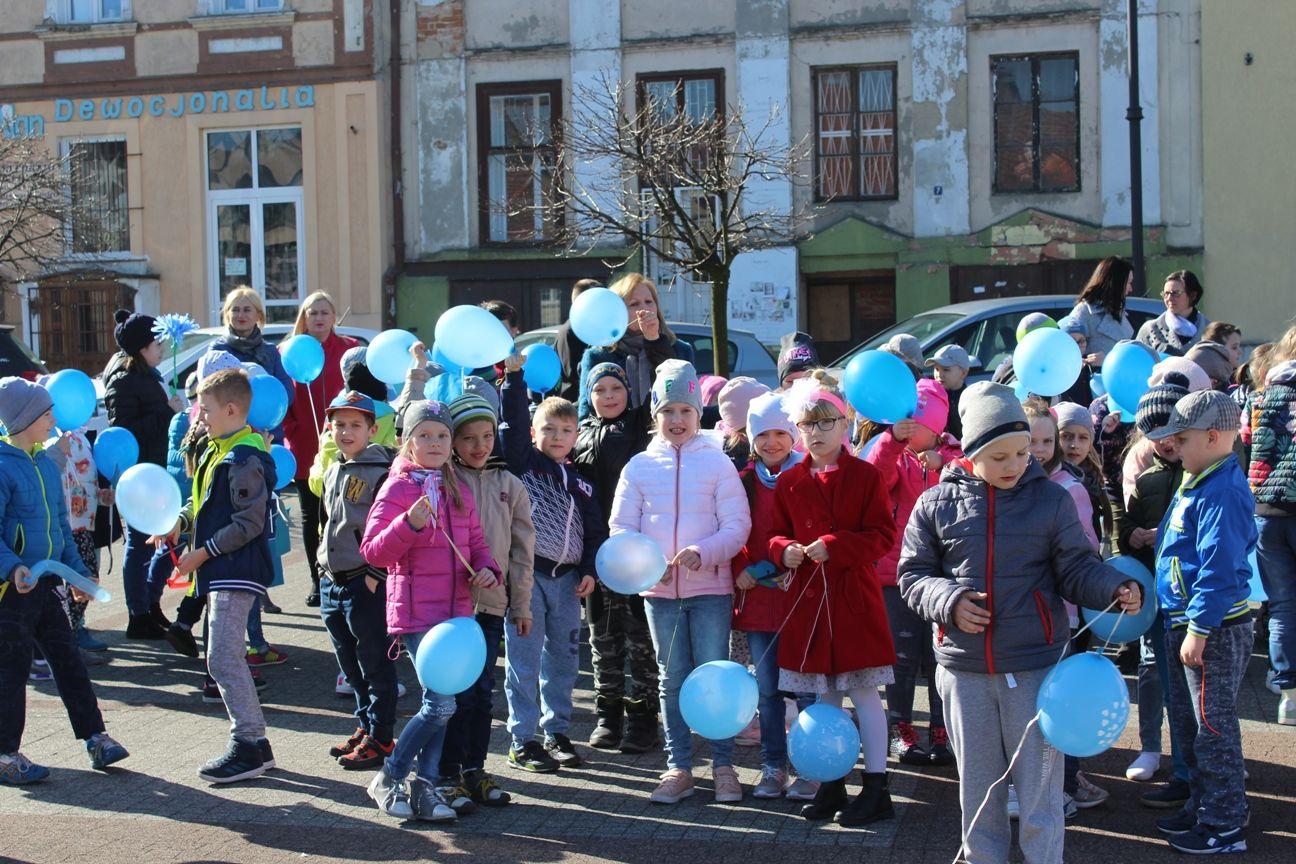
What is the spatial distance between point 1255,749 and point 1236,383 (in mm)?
3010

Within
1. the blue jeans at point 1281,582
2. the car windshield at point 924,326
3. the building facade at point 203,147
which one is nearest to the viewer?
the blue jeans at point 1281,582

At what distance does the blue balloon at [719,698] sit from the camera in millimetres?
5523

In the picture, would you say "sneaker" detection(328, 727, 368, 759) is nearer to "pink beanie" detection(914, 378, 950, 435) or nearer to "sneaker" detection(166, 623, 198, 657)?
"sneaker" detection(166, 623, 198, 657)

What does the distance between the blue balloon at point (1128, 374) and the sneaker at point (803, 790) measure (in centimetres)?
282

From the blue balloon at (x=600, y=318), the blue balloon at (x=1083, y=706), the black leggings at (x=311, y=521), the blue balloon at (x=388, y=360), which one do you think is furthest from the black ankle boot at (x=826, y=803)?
the black leggings at (x=311, y=521)

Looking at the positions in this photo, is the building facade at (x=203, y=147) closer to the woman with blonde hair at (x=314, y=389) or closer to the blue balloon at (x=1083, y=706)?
the woman with blonde hair at (x=314, y=389)

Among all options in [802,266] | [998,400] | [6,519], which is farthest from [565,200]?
[998,400]

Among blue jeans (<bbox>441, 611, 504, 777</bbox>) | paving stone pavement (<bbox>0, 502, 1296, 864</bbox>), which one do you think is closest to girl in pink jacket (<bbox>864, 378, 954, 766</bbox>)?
paving stone pavement (<bbox>0, 502, 1296, 864</bbox>)

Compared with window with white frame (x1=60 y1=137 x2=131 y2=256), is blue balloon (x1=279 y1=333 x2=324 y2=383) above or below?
below

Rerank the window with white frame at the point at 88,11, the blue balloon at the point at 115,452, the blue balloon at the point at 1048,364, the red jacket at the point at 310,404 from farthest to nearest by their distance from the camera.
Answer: the window with white frame at the point at 88,11 < the red jacket at the point at 310,404 < the blue balloon at the point at 115,452 < the blue balloon at the point at 1048,364

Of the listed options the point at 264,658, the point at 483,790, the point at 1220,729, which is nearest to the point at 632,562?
the point at 483,790

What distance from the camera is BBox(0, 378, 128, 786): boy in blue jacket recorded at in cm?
630

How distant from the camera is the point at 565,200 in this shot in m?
22.1

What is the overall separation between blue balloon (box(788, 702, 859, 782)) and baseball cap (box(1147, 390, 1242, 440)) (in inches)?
63.9
